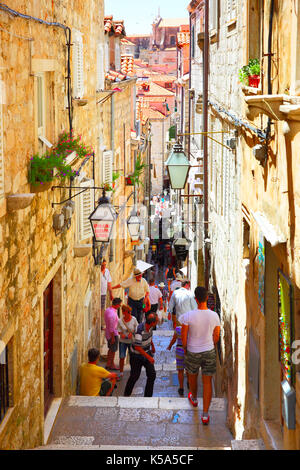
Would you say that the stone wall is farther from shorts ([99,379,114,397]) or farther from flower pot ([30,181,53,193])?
shorts ([99,379,114,397])

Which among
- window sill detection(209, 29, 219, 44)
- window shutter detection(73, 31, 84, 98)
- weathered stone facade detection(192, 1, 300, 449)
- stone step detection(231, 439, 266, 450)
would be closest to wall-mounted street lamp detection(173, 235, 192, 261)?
weathered stone facade detection(192, 1, 300, 449)

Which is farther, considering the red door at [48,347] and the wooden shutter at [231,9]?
the wooden shutter at [231,9]

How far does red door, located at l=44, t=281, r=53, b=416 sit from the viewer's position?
764cm

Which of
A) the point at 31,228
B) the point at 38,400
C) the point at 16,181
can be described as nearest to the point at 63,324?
the point at 38,400

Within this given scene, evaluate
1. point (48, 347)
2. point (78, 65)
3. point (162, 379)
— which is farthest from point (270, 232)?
point (162, 379)

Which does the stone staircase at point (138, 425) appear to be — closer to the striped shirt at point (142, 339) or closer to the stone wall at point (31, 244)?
the stone wall at point (31, 244)

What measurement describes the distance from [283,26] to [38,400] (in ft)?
14.5

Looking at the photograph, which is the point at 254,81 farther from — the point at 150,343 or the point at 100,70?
the point at 100,70

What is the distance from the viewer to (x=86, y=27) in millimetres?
10977

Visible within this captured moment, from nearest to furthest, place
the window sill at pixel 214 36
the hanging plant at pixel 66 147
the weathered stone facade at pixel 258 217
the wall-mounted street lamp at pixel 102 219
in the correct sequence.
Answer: the weathered stone facade at pixel 258 217
the hanging plant at pixel 66 147
the wall-mounted street lamp at pixel 102 219
the window sill at pixel 214 36

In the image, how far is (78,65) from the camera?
31.6 ft

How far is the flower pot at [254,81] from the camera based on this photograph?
645cm

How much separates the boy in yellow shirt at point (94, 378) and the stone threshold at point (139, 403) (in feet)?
1.38

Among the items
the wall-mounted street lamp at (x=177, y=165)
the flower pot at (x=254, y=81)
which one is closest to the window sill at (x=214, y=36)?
the wall-mounted street lamp at (x=177, y=165)
